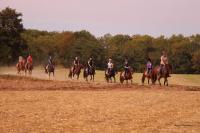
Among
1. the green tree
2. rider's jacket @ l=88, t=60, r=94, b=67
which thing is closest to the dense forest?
the green tree

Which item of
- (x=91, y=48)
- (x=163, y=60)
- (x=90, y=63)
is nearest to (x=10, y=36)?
(x=91, y=48)


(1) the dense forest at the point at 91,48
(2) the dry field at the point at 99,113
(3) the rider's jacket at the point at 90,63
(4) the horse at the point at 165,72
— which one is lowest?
(2) the dry field at the point at 99,113

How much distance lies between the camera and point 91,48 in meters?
106

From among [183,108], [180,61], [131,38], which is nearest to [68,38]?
[131,38]

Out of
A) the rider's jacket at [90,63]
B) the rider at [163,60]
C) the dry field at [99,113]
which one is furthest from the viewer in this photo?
the rider's jacket at [90,63]

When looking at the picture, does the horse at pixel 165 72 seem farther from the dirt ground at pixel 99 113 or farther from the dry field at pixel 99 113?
the dry field at pixel 99 113

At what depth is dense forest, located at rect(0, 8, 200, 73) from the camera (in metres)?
86.6

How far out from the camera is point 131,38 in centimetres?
13888

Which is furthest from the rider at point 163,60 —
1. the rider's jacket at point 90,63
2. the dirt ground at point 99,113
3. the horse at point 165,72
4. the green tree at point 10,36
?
the green tree at point 10,36

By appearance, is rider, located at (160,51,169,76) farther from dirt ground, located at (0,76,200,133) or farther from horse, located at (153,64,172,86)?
dirt ground, located at (0,76,200,133)

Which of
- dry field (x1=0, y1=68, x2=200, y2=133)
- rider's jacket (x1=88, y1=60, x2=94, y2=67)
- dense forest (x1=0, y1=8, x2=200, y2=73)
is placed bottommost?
dry field (x1=0, y1=68, x2=200, y2=133)

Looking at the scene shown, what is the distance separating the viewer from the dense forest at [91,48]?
3410 inches

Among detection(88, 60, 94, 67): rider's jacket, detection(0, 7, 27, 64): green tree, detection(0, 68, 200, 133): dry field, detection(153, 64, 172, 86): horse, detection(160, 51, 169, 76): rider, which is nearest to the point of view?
detection(0, 68, 200, 133): dry field

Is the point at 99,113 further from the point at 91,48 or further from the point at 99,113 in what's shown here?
the point at 91,48
